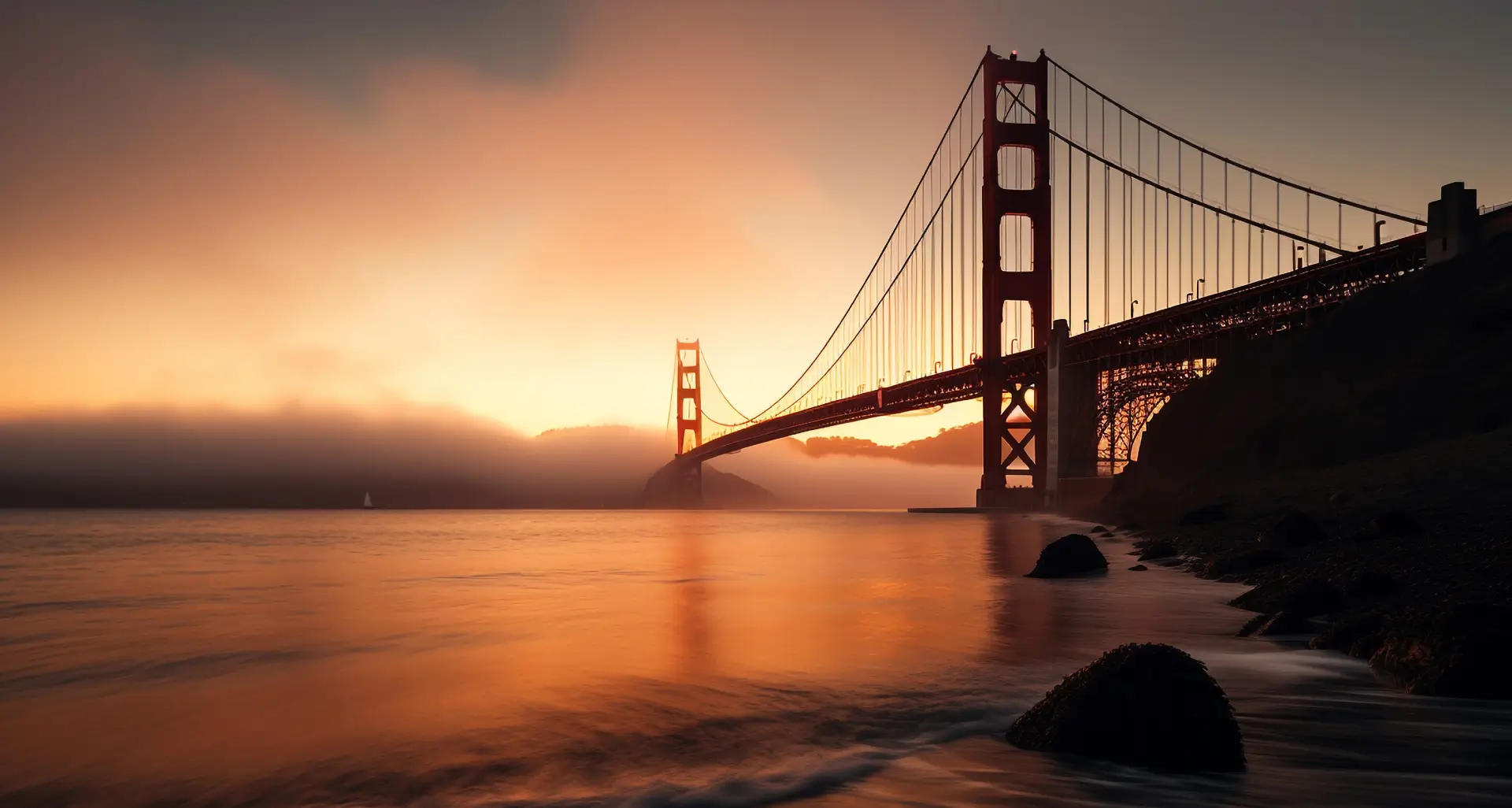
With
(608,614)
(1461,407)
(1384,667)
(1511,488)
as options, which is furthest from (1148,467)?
(1384,667)

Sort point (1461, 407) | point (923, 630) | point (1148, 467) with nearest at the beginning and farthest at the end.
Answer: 1. point (923, 630)
2. point (1461, 407)
3. point (1148, 467)

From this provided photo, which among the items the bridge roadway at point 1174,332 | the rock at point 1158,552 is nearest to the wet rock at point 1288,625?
the rock at point 1158,552

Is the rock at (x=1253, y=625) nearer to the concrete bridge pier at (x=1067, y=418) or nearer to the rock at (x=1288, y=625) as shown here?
the rock at (x=1288, y=625)

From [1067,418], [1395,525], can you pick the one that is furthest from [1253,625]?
[1067,418]

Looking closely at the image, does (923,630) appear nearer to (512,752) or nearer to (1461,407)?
(512,752)

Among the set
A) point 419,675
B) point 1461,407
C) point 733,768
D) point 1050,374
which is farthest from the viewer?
point 1050,374

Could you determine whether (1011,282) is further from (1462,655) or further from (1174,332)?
(1462,655)
